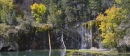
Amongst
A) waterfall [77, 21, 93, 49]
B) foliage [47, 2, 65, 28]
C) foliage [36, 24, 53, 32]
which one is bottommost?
waterfall [77, 21, 93, 49]

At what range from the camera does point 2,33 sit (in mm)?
68125

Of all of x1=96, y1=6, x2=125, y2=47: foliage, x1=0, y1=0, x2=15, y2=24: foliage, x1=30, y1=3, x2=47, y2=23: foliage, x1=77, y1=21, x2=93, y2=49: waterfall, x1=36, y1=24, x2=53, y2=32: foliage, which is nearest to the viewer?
x1=96, y1=6, x2=125, y2=47: foliage

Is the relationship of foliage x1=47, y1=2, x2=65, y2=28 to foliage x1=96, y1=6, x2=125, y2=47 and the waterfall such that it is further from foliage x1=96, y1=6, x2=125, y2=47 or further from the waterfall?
foliage x1=96, y1=6, x2=125, y2=47

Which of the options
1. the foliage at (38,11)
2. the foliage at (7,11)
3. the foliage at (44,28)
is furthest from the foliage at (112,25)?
the foliage at (7,11)

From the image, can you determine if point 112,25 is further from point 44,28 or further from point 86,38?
point 44,28

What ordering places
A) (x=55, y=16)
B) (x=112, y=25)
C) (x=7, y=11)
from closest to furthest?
1. (x=112, y=25)
2. (x=55, y=16)
3. (x=7, y=11)

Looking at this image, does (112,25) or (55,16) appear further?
(55,16)

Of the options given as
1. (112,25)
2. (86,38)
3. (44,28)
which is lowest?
(86,38)

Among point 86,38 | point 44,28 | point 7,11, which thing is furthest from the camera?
point 7,11

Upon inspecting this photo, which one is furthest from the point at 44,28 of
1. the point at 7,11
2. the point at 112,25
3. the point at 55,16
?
the point at 112,25

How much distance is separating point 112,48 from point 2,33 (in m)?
25.6

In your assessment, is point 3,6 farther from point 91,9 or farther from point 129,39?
point 129,39

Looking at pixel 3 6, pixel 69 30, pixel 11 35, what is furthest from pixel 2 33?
pixel 69 30

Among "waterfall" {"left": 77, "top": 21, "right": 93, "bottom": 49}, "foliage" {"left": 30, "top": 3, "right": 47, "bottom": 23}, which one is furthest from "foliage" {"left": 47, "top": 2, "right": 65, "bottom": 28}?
"waterfall" {"left": 77, "top": 21, "right": 93, "bottom": 49}
